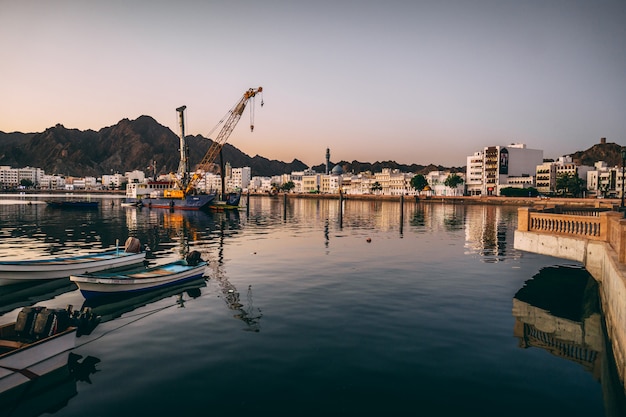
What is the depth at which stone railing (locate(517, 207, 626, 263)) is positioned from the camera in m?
23.3

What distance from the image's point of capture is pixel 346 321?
821 inches

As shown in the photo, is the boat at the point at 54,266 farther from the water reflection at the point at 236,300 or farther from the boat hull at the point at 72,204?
the boat hull at the point at 72,204

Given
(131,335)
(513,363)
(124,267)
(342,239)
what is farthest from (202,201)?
(513,363)

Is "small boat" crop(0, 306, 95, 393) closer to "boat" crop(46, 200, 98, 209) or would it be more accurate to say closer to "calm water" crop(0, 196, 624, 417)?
"calm water" crop(0, 196, 624, 417)

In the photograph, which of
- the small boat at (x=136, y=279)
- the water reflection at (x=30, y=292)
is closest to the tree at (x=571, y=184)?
the small boat at (x=136, y=279)

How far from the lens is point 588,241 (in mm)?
24547

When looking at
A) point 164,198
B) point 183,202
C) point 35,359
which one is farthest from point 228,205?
point 35,359

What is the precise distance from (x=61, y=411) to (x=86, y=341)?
6333 millimetres

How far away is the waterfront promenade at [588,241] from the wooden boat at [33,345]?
20.8 meters

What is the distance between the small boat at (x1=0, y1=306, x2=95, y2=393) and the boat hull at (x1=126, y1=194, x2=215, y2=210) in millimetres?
111046

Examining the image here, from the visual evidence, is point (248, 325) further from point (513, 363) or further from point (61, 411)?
point (513, 363)

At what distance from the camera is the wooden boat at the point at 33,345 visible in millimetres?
13594

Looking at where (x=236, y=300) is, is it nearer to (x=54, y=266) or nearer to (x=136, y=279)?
(x=136, y=279)

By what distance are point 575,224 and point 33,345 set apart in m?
29.1
